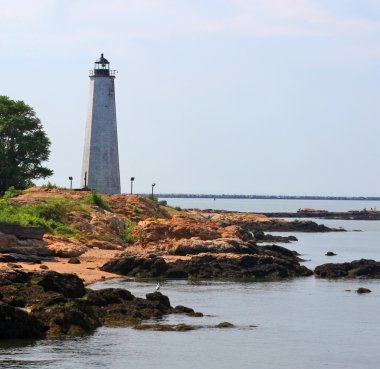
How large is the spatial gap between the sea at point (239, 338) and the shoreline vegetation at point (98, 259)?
0.98 meters

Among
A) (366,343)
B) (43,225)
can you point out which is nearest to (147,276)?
(43,225)

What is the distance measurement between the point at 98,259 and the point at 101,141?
32.7 metres

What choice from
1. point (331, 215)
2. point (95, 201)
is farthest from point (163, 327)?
point (331, 215)

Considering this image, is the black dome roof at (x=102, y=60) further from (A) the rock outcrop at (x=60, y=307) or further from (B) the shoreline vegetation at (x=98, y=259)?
(A) the rock outcrop at (x=60, y=307)

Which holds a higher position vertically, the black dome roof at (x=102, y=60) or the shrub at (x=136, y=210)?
the black dome roof at (x=102, y=60)

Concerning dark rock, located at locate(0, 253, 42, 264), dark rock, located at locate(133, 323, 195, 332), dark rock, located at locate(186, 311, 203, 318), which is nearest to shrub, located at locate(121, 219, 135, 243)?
dark rock, located at locate(0, 253, 42, 264)

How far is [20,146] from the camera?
76.4 meters

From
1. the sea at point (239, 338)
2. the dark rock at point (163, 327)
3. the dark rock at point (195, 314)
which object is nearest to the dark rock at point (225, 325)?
the sea at point (239, 338)

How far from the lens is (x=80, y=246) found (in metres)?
51.9

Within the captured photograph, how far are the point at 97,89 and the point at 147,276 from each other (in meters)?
37.3

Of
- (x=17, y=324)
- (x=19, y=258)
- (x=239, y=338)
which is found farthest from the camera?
(x=19, y=258)

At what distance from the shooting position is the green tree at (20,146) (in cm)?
7494

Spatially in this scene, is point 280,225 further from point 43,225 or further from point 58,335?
point 58,335

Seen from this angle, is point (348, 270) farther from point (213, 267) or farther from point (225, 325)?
point (225, 325)
